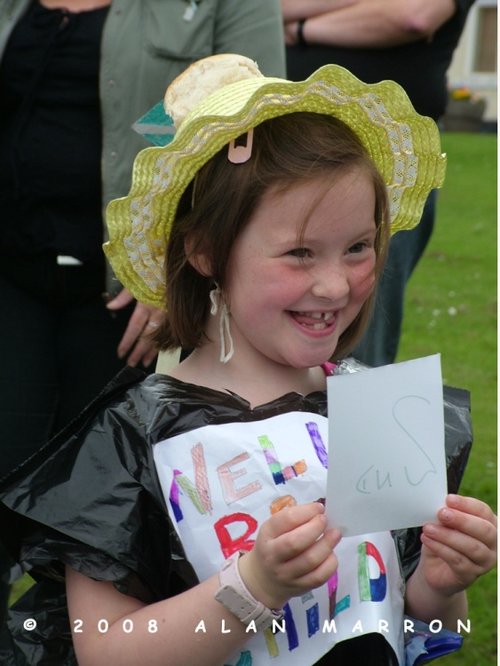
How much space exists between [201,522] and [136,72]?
4.29ft

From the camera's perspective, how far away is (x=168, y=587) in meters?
2.11

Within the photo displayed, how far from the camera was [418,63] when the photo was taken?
3.82 meters

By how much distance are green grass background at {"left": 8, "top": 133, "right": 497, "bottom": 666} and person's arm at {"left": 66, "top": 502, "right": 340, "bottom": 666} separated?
1.97 m

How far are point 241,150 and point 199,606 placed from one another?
31.2 inches

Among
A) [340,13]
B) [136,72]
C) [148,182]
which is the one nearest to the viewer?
[148,182]

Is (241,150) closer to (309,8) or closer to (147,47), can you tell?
(147,47)

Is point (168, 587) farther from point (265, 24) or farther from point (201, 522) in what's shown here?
point (265, 24)

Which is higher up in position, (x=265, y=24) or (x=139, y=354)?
(x=265, y=24)

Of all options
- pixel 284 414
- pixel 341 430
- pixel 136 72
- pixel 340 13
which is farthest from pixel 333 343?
pixel 340 13

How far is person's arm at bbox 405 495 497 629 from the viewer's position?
1961 millimetres

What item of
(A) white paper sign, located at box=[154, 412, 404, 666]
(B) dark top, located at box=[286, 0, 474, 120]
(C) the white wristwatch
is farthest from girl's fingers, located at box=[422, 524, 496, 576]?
(B) dark top, located at box=[286, 0, 474, 120]

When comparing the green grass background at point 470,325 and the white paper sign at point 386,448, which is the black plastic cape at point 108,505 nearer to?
the white paper sign at point 386,448

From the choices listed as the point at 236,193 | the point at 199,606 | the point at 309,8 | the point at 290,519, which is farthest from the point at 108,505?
the point at 309,8

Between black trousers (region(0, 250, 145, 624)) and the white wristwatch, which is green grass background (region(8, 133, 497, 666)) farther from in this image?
the white wristwatch
